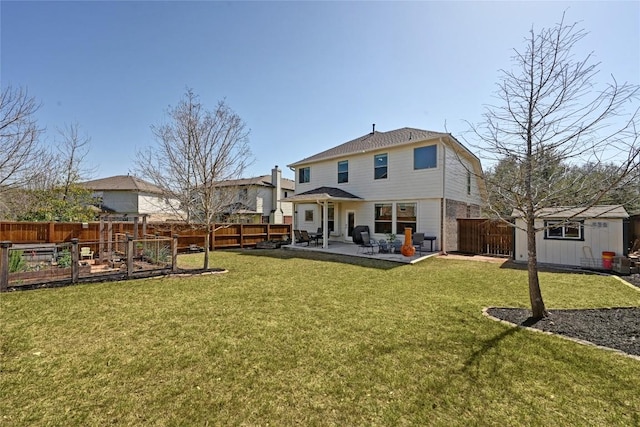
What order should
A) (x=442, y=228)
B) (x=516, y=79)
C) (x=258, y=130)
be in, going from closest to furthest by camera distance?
(x=516, y=79) < (x=258, y=130) < (x=442, y=228)

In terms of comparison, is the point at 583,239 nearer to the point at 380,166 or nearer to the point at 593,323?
the point at 593,323

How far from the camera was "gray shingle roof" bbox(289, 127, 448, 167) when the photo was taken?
14549 millimetres

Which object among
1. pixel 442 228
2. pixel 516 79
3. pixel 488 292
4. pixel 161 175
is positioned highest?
pixel 516 79

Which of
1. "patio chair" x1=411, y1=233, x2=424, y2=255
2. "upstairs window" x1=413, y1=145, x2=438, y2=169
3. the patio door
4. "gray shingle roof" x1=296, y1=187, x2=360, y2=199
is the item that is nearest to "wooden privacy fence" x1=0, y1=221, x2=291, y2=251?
"gray shingle roof" x1=296, y1=187, x2=360, y2=199

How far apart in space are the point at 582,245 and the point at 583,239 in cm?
22

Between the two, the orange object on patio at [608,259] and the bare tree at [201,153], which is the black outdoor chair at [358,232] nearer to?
the bare tree at [201,153]

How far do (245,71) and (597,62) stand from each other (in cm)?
1079

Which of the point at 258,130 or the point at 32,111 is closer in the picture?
the point at 32,111

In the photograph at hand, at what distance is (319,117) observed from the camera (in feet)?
49.5

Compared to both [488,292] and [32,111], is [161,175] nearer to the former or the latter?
[32,111]

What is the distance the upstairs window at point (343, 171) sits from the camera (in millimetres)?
17422

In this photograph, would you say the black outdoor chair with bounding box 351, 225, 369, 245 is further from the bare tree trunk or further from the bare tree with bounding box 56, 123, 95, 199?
the bare tree with bounding box 56, 123, 95, 199

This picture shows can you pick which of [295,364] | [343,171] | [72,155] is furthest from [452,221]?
[72,155]

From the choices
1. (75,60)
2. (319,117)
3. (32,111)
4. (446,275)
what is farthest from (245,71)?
(446,275)
